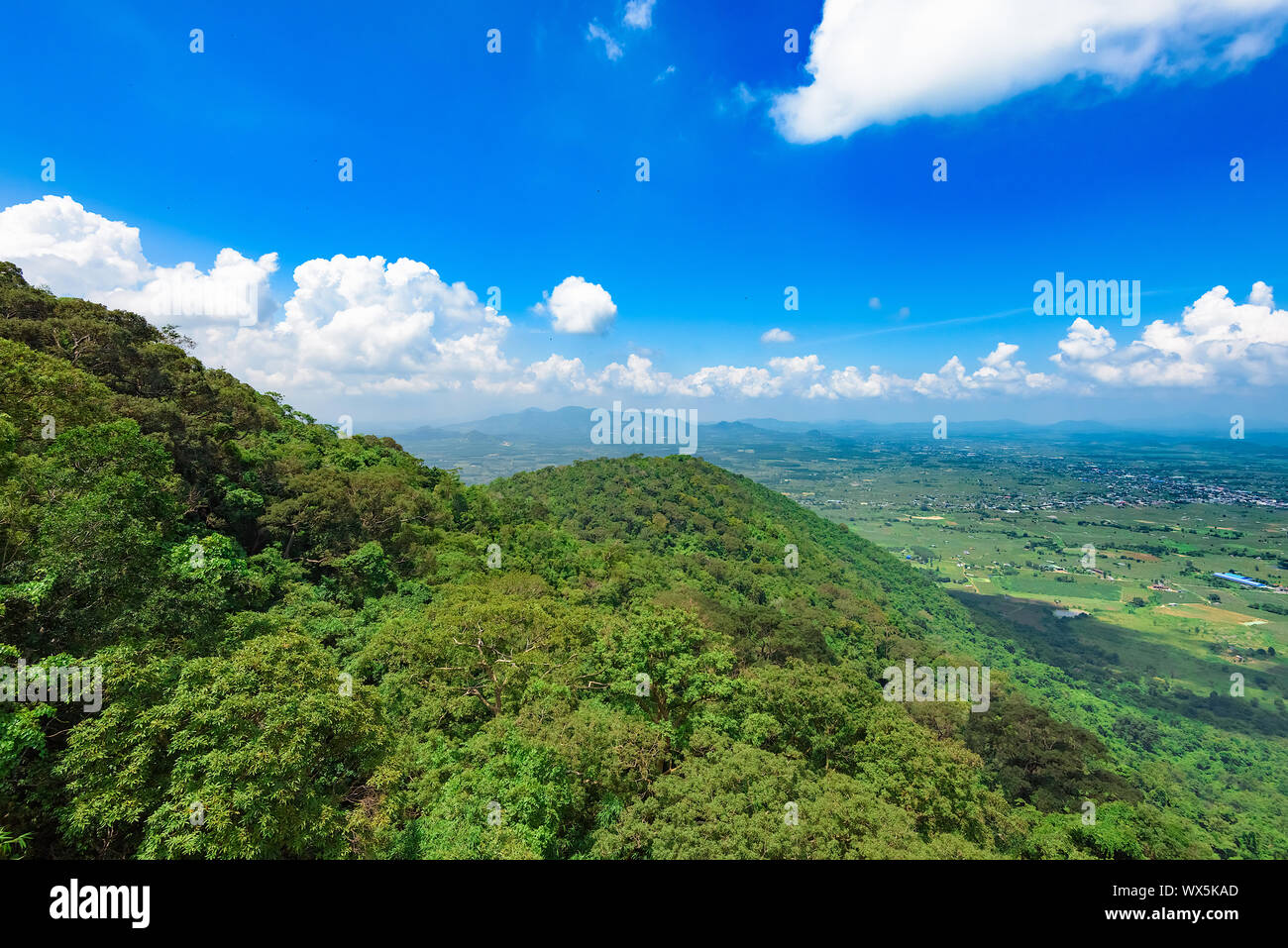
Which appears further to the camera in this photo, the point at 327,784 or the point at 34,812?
the point at 327,784

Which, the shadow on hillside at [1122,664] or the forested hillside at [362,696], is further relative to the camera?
the shadow on hillside at [1122,664]

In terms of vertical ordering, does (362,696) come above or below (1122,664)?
above

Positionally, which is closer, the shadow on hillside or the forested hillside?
the forested hillside

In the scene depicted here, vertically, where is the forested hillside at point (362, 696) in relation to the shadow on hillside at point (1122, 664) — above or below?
above

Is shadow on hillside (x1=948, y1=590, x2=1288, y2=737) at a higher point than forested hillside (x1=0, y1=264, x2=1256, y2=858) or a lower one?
lower

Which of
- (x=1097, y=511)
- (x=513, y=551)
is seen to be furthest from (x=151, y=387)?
(x=1097, y=511)

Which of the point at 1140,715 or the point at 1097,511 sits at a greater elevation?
the point at 1097,511

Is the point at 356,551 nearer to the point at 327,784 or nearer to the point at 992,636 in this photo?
the point at 327,784

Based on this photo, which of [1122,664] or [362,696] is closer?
[362,696]
